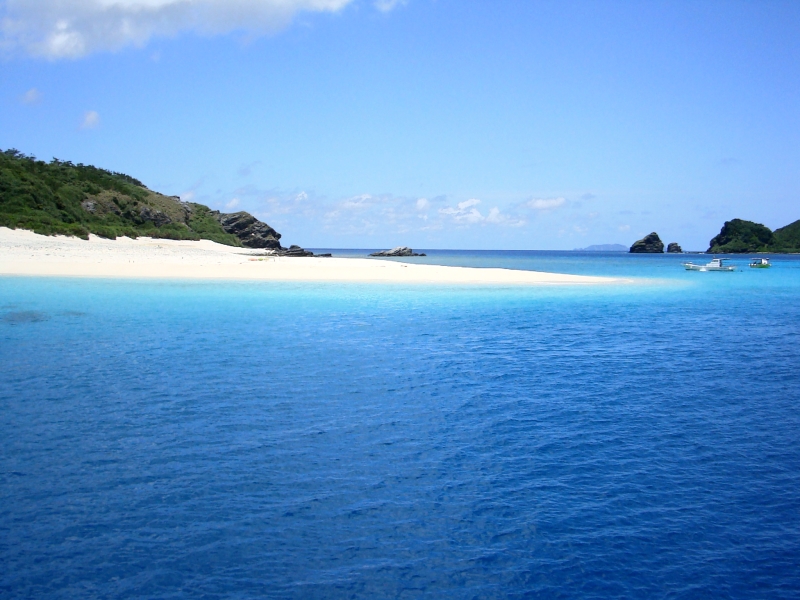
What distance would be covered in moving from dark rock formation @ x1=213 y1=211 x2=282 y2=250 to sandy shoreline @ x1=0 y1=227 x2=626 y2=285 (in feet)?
112

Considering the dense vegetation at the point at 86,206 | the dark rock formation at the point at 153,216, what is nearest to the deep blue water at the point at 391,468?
the dense vegetation at the point at 86,206

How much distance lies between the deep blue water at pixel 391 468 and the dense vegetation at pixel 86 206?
36.6 metres

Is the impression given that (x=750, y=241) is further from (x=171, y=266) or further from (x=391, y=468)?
(x=391, y=468)

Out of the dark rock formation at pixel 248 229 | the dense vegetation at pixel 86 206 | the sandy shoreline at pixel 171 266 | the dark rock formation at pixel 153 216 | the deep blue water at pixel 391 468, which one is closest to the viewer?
the deep blue water at pixel 391 468

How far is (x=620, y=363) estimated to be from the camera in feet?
51.3

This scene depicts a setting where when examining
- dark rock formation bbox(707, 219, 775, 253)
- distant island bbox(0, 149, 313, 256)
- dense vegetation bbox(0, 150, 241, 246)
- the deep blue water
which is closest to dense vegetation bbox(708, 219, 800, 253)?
dark rock formation bbox(707, 219, 775, 253)

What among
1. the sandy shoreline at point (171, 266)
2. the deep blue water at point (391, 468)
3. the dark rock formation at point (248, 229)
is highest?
the dark rock formation at point (248, 229)

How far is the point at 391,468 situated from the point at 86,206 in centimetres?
6232

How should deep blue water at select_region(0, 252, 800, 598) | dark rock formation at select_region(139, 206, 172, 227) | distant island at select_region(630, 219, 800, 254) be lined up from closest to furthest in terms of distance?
deep blue water at select_region(0, 252, 800, 598), dark rock formation at select_region(139, 206, 172, 227), distant island at select_region(630, 219, 800, 254)

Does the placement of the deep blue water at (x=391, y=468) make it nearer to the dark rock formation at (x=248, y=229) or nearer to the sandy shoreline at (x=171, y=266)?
the sandy shoreline at (x=171, y=266)

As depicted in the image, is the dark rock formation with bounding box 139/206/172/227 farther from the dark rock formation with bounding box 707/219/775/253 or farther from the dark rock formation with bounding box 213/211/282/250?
the dark rock formation with bounding box 707/219/775/253

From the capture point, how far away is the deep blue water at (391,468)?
596cm

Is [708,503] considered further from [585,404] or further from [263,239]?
[263,239]

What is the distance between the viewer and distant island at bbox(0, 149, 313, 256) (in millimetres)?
50469
